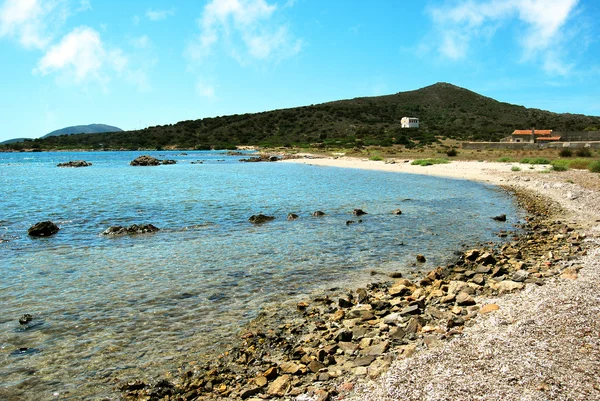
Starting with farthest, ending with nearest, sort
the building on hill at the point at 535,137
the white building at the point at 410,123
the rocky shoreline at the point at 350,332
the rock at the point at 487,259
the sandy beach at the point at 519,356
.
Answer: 1. the white building at the point at 410,123
2. the building on hill at the point at 535,137
3. the rock at the point at 487,259
4. the rocky shoreline at the point at 350,332
5. the sandy beach at the point at 519,356

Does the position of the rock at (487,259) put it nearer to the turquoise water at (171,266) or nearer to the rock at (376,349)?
the turquoise water at (171,266)

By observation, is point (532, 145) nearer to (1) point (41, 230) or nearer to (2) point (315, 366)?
(1) point (41, 230)

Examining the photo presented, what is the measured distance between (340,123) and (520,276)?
128 metres

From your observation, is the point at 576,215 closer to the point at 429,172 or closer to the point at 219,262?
the point at 219,262

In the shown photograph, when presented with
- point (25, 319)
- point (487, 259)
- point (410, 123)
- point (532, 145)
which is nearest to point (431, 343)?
point (487, 259)

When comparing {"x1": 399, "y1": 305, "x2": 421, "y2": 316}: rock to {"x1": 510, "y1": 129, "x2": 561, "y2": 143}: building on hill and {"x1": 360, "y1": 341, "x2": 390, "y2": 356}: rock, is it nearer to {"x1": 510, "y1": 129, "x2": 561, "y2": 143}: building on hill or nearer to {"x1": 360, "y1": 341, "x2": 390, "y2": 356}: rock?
{"x1": 360, "y1": 341, "x2": 390, "y2": 356}: rock

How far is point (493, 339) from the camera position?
6.05 meters

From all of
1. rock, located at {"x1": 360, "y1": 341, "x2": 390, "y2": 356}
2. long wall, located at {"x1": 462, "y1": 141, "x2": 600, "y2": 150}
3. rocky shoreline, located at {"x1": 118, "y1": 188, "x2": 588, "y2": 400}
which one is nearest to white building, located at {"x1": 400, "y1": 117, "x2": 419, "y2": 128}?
long wall, located at {"x1": 462, "y1": 141, "x2": 600, "y2": 150}

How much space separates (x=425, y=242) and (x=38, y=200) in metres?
26.4

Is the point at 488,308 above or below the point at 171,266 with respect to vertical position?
above

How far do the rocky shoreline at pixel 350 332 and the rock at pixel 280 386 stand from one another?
14 millimetres

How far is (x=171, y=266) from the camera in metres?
12.3

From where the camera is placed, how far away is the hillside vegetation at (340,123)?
399 feet

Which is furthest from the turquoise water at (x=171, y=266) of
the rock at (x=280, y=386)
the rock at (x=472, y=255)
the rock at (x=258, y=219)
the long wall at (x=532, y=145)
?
the long wall at (x=532, y=145)
